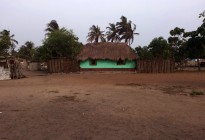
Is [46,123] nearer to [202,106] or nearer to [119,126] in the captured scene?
[119,126]

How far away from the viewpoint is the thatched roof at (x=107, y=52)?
1455 inches

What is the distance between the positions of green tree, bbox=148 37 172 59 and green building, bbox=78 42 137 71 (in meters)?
5.98

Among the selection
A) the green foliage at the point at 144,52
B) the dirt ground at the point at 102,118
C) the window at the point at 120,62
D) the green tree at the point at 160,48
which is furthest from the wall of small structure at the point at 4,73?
the green tree at the point at 160,48

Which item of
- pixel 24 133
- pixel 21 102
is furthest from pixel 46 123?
pixel 21 102

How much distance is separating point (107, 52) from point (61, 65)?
581cm

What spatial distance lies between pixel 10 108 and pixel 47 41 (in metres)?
32.4

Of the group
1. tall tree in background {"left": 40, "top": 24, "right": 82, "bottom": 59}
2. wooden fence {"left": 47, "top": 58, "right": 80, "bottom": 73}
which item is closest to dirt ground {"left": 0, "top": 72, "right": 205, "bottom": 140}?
wooden fence {"left": 47, "top": 58, "right": 80, "bottom": 73}

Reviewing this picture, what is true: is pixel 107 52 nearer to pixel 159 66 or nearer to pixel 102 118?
pixel 159 66

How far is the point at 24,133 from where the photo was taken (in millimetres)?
7227

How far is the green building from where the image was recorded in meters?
37.0

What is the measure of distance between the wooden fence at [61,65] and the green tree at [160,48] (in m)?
12.3

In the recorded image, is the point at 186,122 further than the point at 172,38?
No

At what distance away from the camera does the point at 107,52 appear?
3769 cm

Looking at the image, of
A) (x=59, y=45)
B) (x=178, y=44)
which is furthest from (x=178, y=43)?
(x=59, y=45)
